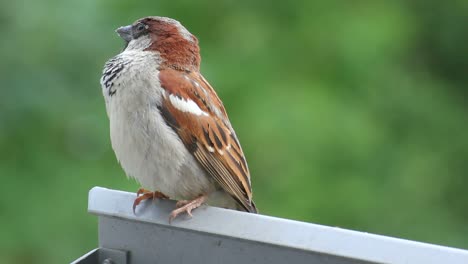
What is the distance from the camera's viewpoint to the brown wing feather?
9.29 ft

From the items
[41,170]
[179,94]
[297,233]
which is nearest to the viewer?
[297,233]

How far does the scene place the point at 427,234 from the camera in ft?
14.5

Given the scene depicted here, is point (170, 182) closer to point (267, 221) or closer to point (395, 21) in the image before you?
point (267, 221)

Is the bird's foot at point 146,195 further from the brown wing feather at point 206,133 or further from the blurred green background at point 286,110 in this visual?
the blurred green background at point 286,110

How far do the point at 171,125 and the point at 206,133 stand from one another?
11 cm

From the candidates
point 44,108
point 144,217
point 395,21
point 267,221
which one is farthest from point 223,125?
point 395,21

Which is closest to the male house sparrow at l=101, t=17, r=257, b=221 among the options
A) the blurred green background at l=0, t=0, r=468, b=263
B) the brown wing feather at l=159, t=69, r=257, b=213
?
the brown wing feather at l=159, t=69, r=257, b=213

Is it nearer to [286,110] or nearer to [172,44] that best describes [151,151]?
[172,44]

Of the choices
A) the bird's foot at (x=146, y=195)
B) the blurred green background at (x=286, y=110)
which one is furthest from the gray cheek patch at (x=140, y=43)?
the blurred green background at (x=286, y=110)

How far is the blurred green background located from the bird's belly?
98 cm

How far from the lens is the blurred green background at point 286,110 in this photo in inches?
152

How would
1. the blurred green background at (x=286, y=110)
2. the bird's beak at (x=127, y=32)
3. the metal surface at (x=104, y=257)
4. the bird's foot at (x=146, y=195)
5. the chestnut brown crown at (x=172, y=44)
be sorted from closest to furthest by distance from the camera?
the metal surface at (x=104, y=257) < the bird's foot at (x=146, y=195) < the chestnut brown crown at (x=172, y=44) < the bird's beak at (x=127, y=32) < the blurred green background at (x=286, y=110)

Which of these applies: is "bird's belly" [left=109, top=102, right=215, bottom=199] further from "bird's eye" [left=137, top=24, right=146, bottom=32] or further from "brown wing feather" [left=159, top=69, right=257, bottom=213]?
"bird's eye" [left=137, top=24, right=146, bottom=32]

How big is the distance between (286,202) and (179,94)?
56.1 inches
